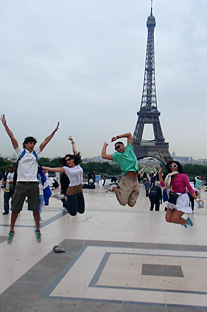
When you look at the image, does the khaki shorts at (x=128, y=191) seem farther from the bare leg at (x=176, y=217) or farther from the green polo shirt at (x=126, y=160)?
the bare leg at (x=176, y=217)

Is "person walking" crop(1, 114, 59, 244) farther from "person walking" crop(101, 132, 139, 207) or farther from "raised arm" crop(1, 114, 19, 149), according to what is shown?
"person walking" crop(101, 132, 139, 207)

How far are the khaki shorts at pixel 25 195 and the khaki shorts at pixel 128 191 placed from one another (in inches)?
61.0

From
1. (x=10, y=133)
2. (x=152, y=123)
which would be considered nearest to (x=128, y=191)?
(x=10, y=133)

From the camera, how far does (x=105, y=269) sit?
5.00 m

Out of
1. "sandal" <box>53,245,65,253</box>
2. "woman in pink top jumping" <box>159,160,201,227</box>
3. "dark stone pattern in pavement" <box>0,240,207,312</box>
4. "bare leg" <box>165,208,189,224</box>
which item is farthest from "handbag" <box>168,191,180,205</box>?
"dark stone pattern in pavement" <box>0,240,207,312</box>

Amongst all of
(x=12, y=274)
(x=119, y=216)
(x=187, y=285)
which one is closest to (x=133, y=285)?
(x=187, y=285)

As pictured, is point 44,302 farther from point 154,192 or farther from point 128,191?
point 154,192

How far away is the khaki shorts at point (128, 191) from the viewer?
621cm

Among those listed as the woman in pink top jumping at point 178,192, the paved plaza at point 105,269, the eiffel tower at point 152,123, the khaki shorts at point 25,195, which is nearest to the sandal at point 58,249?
the paved plaza at point 105,269

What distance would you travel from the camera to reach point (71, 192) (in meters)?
6.14

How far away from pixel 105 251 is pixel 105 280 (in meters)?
1.46

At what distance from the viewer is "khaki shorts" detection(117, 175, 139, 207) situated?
6211 millimetres

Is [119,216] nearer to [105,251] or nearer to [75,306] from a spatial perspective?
[105,251]

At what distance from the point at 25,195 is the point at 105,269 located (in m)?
1.96
